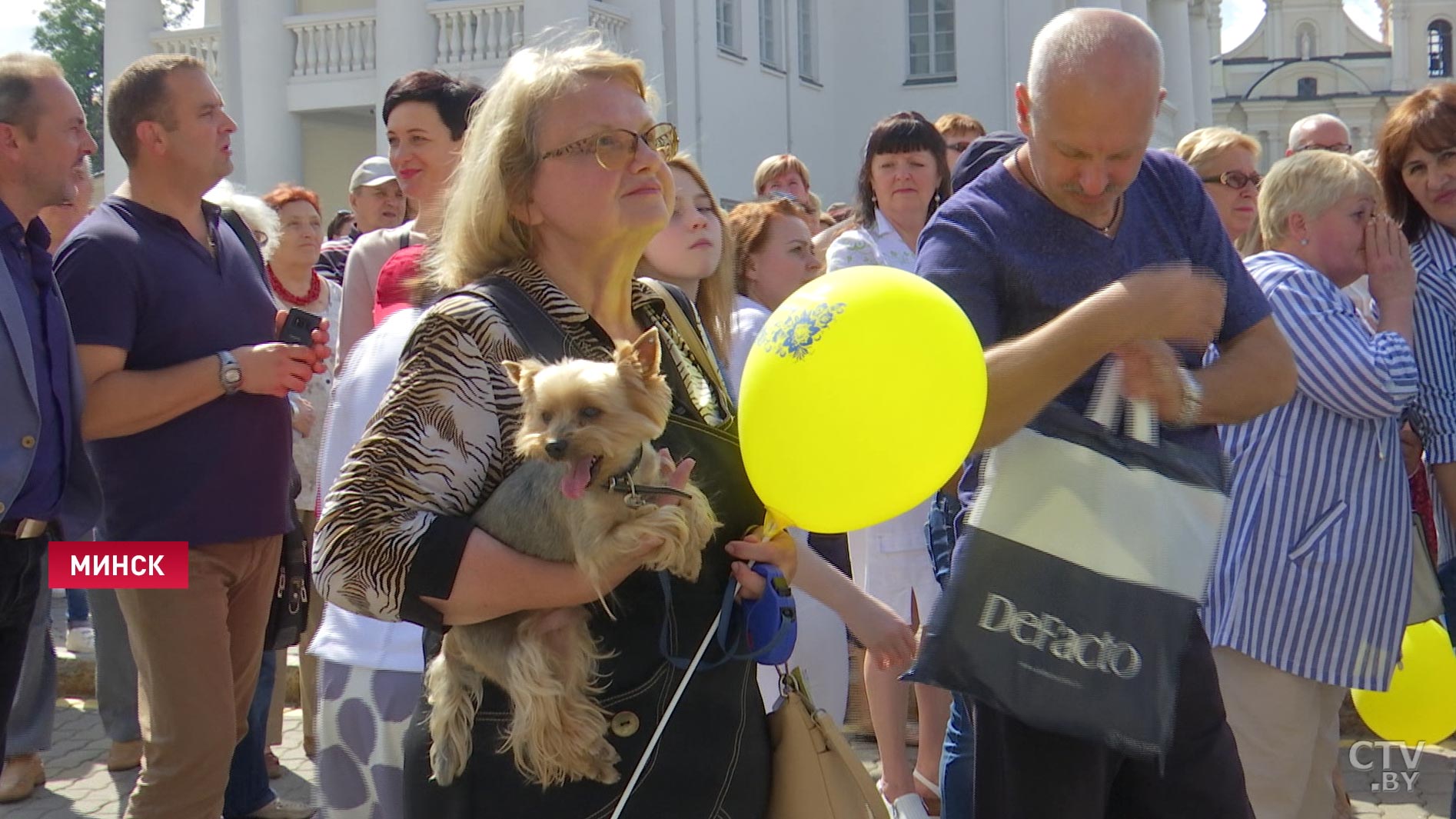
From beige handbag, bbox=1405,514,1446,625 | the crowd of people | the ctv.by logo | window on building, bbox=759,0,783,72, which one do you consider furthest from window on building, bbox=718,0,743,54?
beige handbag, bbox=1405,514,1446,625

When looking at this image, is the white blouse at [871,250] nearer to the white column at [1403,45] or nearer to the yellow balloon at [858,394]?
the yellow balloon at [858,394]

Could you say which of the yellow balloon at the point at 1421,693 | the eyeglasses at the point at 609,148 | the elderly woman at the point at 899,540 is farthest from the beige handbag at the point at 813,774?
the yellow balloon at the point at 1421,693

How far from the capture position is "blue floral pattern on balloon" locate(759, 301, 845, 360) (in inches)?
97.6

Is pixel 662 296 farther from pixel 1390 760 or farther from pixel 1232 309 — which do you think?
pixel 1390 760

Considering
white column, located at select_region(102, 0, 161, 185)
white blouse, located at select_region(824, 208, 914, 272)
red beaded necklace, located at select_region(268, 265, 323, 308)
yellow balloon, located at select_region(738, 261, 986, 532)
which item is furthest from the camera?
white column, located at select_region(102, 0, 161, 185)

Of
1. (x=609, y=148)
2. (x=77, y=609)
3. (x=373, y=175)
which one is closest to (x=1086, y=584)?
(x=609, y=148)

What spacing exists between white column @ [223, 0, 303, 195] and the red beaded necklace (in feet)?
44.8

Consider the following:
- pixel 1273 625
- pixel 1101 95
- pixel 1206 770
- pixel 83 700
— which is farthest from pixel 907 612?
pixel 83 700

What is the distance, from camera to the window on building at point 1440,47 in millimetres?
93363

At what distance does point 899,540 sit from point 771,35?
21669 millimetres

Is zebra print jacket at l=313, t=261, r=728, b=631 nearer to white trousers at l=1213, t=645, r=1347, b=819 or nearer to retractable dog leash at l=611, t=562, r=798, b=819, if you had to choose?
retractable dog leash at l=611, t=562, r=798, b=819

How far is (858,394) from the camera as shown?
247 cm

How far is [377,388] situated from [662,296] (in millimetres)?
881

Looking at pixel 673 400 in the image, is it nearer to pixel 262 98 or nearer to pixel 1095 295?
pixel 1095 295
